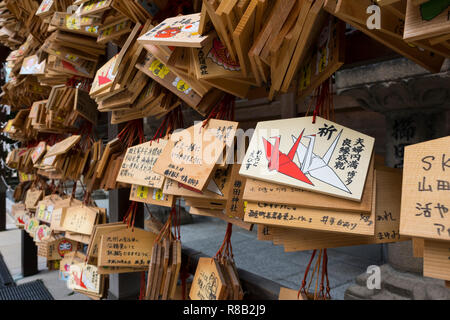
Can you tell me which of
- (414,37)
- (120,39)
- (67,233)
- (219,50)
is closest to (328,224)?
(414,37)

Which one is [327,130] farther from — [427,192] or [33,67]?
[33,67]

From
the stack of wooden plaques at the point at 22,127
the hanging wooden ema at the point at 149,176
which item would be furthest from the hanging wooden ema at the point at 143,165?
the stack of wooden plaques at the point at 22,127

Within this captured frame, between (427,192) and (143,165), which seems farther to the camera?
(143,165)

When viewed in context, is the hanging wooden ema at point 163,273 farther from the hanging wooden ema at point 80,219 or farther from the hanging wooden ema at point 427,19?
the hanging wooden ema at point 427,19

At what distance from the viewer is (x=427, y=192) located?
0.40 m

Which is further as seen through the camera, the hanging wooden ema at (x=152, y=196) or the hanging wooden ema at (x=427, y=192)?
the hanging wooden ema at (x=152, y=196)

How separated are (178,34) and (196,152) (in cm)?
26

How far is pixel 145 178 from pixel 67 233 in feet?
2.67

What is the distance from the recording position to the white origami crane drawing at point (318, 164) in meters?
0.49

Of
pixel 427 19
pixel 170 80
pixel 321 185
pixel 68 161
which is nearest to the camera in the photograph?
pixel 427 19

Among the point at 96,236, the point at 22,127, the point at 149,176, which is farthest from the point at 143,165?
the point at 22,127

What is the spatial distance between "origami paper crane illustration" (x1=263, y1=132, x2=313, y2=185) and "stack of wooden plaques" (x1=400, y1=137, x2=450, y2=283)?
0.48 feet

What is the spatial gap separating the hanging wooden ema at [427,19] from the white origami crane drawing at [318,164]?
20cm

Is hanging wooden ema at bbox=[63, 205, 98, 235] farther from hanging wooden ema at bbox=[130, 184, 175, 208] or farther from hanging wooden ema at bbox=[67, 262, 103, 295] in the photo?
hanging wooden ema at bbox=[130, 184, 175, 208]
